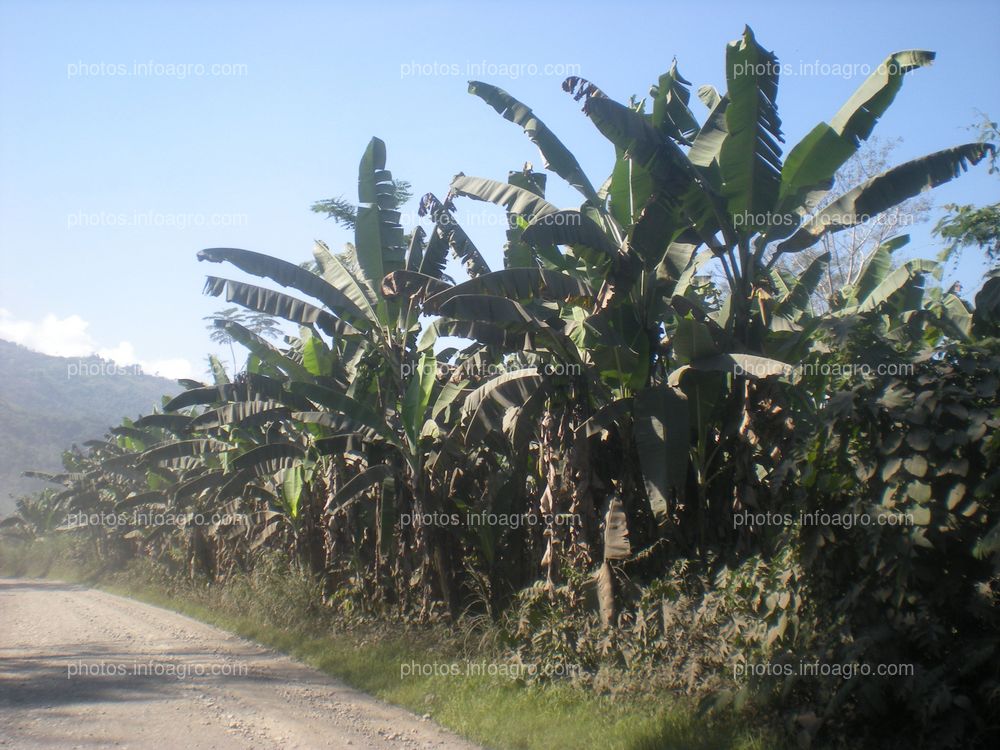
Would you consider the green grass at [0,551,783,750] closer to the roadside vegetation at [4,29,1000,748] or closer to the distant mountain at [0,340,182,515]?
the roadside vegetation at [4,29,1000,748]

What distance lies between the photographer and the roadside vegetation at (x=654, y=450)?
6.13 m

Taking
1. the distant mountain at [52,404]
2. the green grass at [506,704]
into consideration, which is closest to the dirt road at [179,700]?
the green grass at [506,704]

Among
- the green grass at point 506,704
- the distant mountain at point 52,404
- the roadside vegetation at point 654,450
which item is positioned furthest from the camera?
the distant mountain at point 52,404

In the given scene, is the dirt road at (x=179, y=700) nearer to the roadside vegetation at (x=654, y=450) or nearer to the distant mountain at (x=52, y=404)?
the roadside vegetation at (x=654, y=450)

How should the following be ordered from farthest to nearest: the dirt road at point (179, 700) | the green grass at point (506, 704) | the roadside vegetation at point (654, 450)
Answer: the dirt road at point (179, 700) → the green grass at point (506, 704) → the roadside vegetation at point (654, 450)

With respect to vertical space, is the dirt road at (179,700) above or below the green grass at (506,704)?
below

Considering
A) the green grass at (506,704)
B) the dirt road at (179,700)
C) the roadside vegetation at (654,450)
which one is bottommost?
the dirt road at (179,700)

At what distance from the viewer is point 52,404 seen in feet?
442

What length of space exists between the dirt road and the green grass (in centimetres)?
28

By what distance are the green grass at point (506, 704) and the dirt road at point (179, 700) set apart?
28 cm

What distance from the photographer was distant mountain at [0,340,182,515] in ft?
284

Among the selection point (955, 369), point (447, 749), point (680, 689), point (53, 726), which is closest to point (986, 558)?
point (955, 369)

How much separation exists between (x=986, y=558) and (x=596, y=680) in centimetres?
382

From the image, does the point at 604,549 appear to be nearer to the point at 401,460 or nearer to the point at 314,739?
the point at 314,739
